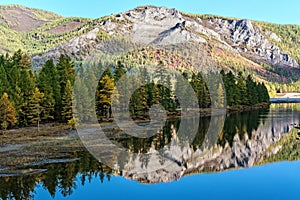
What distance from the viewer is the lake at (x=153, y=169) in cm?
3198

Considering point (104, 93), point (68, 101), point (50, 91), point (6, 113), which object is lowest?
Answer: point (6, 113)

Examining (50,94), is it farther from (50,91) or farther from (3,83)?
(3,83)

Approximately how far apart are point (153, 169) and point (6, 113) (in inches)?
1258

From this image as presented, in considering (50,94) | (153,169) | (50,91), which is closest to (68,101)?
(50,94)

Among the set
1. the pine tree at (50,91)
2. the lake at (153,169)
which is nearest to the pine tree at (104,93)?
the pine tree at (50,91)

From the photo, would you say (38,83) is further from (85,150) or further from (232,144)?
(232,144)

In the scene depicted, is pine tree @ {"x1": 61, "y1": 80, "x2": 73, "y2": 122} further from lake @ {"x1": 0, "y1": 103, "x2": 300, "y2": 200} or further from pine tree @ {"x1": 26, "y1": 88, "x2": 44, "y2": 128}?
lake @ {"x1": 0, "y1": 103, "x2": 300, "y2": 200}

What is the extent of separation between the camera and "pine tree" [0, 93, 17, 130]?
60.6m

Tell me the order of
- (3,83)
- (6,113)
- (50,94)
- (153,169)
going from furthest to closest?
1. (50,94)
2. (3,83)
3. (6,113)
4. (153,169)

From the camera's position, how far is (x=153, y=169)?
39.5 m

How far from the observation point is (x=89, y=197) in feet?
101

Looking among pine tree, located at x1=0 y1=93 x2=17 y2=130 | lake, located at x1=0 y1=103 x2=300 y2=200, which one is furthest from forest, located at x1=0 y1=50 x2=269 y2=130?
lake, located at x1=0 y1=103 x2=300 y2=200

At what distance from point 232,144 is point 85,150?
20.6 m

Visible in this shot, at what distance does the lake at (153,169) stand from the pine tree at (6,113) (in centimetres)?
1070
